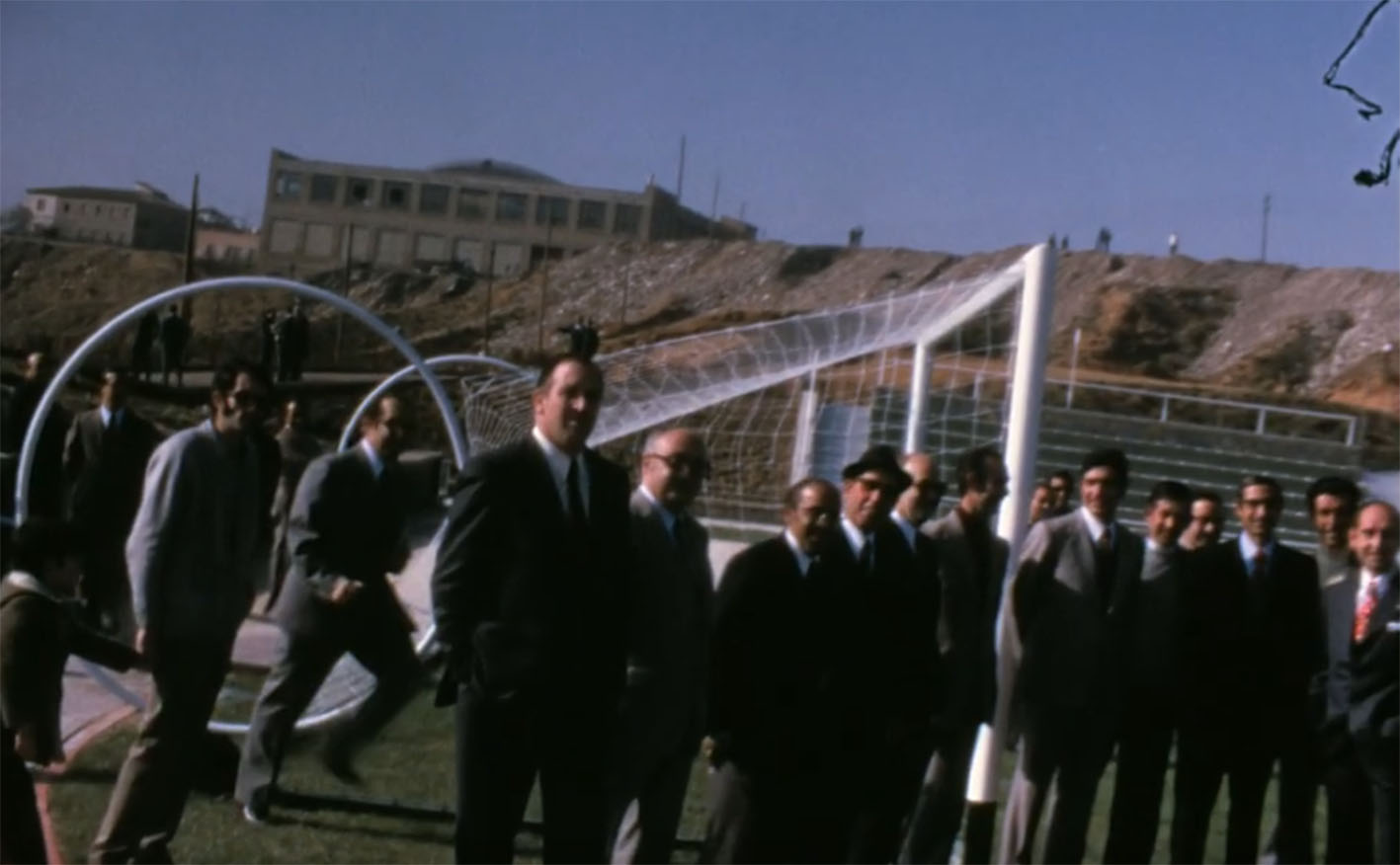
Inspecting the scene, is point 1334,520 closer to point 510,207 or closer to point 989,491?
point 989,491

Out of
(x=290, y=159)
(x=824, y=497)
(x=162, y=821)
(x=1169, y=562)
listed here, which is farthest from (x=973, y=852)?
(x=290, y=159)

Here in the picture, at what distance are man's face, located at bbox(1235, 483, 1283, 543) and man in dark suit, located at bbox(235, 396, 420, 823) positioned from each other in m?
2.93

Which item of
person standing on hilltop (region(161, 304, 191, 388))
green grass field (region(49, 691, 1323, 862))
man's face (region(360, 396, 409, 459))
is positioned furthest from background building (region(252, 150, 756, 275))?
man's face (region(360, 396, 409, 459))

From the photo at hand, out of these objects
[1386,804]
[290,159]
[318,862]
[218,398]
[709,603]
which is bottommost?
[318,862]

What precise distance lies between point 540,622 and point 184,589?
1482 millimetres

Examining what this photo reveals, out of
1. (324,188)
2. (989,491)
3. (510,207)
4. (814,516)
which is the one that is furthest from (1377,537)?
(510,207)

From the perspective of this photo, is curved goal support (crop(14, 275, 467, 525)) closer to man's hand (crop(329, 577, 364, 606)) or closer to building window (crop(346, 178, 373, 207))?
man's hand (crop(329, 577, 364, 606))

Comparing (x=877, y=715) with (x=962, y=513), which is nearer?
(x=877, y=715)

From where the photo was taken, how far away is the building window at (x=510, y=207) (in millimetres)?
36312

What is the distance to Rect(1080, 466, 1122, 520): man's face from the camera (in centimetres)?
679

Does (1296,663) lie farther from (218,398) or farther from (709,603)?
(218,398)

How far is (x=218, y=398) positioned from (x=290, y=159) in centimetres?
2193

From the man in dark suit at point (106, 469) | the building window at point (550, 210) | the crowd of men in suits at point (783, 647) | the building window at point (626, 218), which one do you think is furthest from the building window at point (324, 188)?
the crowd of men in suits at point (783, 647)

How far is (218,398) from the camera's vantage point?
235 inches
